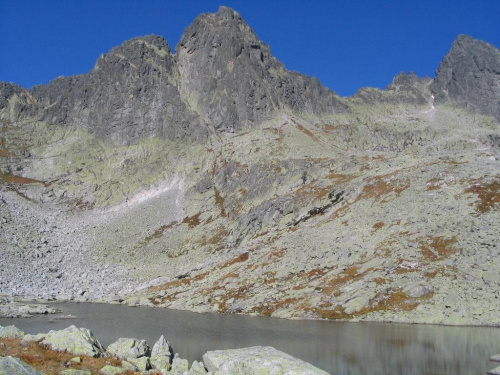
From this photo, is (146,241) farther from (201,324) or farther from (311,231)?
(201,324)

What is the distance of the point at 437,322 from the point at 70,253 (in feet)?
292

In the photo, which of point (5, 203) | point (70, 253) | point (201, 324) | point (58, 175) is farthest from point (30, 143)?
point (201, 324)

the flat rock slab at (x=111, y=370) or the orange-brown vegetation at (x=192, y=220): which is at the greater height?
the orange-brown vegetation at (x=192, y=220)

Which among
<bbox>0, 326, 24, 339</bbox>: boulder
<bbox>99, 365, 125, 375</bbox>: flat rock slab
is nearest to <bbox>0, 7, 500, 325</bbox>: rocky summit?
<bbox>0, 326, 24, 339</bbox>: boulder

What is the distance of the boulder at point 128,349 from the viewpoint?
3084cm

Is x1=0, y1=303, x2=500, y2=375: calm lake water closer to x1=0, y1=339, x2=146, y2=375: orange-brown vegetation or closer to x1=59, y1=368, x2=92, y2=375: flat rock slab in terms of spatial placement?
x1=0, y1=339, x2=146, y2=375: orange-brown vegetation

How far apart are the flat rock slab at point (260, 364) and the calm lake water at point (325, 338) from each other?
10.0 metres

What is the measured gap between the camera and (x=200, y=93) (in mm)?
180125

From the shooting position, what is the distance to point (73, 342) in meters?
27.9

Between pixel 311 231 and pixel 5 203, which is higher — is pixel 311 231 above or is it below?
below

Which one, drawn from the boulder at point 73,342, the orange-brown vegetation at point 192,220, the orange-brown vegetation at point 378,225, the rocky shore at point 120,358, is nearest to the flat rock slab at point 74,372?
the rocky shore at point 120,358

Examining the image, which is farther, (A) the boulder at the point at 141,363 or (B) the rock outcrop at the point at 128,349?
(B) the rock outcrop at the point at 128,349

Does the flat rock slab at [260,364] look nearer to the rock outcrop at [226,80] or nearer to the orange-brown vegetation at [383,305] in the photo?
the orange-brown vegetation at [383,305]

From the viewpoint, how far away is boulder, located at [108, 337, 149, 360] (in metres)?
30.8
